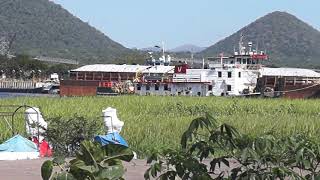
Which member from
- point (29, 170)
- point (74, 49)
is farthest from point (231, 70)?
point (74, 49)

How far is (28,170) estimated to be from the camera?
340 inches

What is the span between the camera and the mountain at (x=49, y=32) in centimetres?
15200

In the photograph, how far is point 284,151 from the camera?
2744mm

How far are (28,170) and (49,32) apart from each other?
153 m

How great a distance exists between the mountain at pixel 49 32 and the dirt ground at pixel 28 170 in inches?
5181

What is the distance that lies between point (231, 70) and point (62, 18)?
4862 inches

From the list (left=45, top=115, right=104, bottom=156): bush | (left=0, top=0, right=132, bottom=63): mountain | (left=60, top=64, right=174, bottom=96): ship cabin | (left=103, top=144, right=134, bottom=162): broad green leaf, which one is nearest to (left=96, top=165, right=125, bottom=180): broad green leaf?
(left=103, top=144, right=134, bottom=162): broad green leaf

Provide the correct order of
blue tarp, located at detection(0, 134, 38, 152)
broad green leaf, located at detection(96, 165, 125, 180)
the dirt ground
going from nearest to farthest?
broad green leaf, located at detection(96, 165, 125, 180) → the dirt ground → blue tarp, located at detection(0, 134, 38, 152)

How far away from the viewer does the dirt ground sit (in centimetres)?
782

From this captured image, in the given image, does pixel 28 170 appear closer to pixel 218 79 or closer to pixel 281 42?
pixel 218 79

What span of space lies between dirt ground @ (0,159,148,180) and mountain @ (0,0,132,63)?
131598 mm

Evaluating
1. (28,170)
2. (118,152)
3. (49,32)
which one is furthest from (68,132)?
(49,32)

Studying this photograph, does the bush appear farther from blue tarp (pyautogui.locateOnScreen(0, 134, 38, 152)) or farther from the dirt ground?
the dirt ground

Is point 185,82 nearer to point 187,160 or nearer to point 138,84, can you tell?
point 138,84
